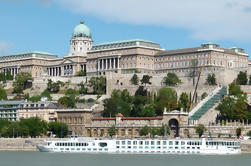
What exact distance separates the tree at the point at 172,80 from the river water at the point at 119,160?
46.4m

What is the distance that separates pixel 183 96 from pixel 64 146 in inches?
1275

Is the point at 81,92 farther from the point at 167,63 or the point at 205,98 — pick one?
the point at 205,98

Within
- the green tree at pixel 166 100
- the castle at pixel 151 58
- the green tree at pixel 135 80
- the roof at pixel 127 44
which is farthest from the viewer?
the roof at pixel 127 44

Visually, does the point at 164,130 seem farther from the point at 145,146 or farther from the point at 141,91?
the point at 141,91

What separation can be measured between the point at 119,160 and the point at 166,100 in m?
42.7

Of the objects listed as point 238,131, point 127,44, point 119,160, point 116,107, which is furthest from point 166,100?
point 127,44

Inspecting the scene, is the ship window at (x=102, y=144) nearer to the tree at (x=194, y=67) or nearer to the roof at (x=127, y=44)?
the tree at (x=194, y=67)

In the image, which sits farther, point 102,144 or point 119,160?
point 102,144

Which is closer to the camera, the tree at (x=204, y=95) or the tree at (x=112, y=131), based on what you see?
the tree at (x=112, y=131)

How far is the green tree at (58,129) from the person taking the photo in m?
133

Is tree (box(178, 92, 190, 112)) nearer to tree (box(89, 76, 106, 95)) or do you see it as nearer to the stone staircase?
the stone staircase

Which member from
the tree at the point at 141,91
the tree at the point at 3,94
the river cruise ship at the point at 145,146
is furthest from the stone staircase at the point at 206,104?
the tree at the point at 3,94

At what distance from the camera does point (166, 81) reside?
152000mm

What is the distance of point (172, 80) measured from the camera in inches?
5974
